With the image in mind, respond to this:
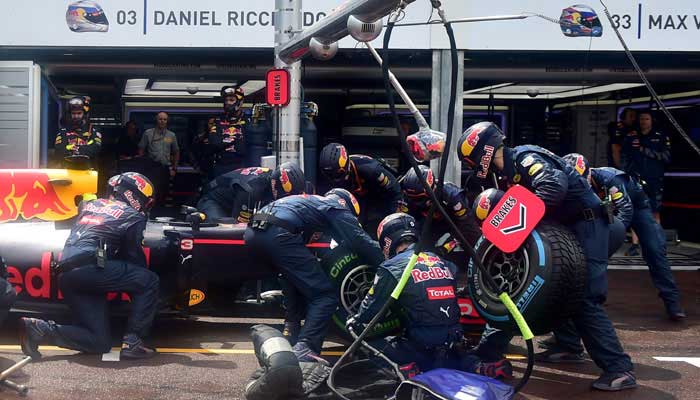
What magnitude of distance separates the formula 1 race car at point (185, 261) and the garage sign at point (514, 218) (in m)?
0.34

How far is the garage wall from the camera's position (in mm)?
11797

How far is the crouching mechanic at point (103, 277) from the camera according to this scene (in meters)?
6.73

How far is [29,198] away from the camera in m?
8.23

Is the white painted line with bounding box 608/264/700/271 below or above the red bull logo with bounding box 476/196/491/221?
below

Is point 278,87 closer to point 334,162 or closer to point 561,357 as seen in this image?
point 334,162

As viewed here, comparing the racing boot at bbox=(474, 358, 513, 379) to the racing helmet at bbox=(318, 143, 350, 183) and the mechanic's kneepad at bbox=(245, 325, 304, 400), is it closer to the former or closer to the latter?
the mechanic's kneepad at bbox=(245, 325, 304, 400)

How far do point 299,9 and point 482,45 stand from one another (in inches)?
117

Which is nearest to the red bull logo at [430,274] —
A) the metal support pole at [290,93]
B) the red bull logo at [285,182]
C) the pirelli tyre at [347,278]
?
the pirelli tyre at [347,278]

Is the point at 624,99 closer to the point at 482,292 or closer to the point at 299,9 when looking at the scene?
the point at 299,9

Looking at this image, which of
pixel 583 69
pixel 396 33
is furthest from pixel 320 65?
pixel 583 69

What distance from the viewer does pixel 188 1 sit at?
38.7 feet

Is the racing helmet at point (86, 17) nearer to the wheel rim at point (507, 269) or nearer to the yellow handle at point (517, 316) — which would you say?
the wheel rim at point (507, 269)

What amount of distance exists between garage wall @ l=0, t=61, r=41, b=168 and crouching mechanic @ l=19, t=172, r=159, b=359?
5.29 meters

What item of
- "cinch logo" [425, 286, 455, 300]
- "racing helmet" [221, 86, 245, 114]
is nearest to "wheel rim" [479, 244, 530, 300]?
"cinch logo" [425, 286, 455, 300]
